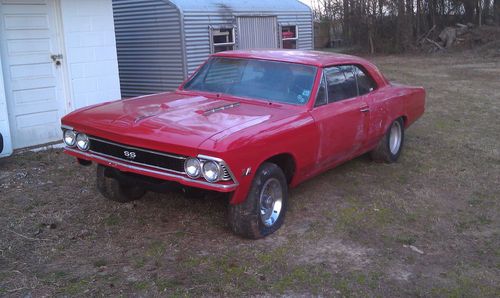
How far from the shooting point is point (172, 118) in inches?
184

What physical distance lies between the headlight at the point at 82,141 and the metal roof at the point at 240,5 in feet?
18.5

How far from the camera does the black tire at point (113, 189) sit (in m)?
5.39

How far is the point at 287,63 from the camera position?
225 inches

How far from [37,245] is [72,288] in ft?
2.94

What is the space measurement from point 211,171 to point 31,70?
4697mm

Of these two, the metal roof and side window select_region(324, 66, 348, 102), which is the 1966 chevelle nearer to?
side window select_region(324, 66, 348, 102)

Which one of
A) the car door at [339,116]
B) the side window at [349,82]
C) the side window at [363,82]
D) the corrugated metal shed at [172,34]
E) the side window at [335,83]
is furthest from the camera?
the corrugated metal shed at [172,34]

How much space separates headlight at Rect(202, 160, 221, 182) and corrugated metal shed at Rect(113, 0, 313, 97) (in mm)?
6271

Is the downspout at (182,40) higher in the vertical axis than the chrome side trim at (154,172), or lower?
higher

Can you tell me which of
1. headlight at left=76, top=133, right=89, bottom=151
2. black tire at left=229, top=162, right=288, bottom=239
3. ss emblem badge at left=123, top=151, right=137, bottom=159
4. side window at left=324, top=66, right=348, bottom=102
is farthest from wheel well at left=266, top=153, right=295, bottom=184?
headlight at left=76, top=133, right=89, bottom=151

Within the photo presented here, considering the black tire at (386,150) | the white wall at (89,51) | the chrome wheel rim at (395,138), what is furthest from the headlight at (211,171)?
the white wall at (89,51)

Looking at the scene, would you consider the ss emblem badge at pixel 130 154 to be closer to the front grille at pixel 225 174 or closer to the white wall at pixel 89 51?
the front grille at pixel 225 174

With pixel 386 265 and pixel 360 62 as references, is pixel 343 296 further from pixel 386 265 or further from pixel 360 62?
pixel 360 62

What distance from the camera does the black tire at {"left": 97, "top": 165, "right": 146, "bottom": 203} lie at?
212 inches
